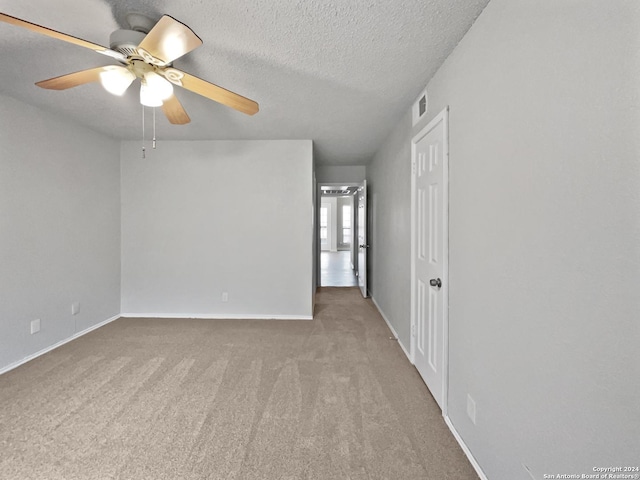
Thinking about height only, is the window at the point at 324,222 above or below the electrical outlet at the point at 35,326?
above

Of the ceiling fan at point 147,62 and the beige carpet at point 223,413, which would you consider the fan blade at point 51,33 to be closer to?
the ceiling fan at point 147,62

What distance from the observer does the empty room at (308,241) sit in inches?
36.4

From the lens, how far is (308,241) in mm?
4012

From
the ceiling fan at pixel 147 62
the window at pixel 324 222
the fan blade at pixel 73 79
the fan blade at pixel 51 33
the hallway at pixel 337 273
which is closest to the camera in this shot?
the fan blade at pixel 51 33

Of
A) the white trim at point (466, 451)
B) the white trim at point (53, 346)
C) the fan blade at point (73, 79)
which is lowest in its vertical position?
the white trim at point (466, 451)

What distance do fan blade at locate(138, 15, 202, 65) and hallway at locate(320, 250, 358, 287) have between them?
17.7 feet

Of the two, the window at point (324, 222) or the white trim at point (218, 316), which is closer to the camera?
the white trim at point (218, 316)

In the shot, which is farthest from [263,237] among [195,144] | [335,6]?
[335,6]

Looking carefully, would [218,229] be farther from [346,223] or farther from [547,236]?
[346,223]

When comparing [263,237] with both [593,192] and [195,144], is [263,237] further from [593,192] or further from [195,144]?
[593,192]

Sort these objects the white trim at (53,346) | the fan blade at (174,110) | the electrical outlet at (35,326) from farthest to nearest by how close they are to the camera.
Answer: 1. the electrical outlet at (35,326)
2. the white trim at (53,346)
3. the fan blade at (174,110)

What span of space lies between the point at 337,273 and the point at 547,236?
22.6ft

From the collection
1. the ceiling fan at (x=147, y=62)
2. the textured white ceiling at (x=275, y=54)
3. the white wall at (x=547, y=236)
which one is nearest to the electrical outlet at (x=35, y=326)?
the textured white ceiling at (x=275, y=54)

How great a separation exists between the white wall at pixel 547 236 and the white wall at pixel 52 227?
12.1ft
